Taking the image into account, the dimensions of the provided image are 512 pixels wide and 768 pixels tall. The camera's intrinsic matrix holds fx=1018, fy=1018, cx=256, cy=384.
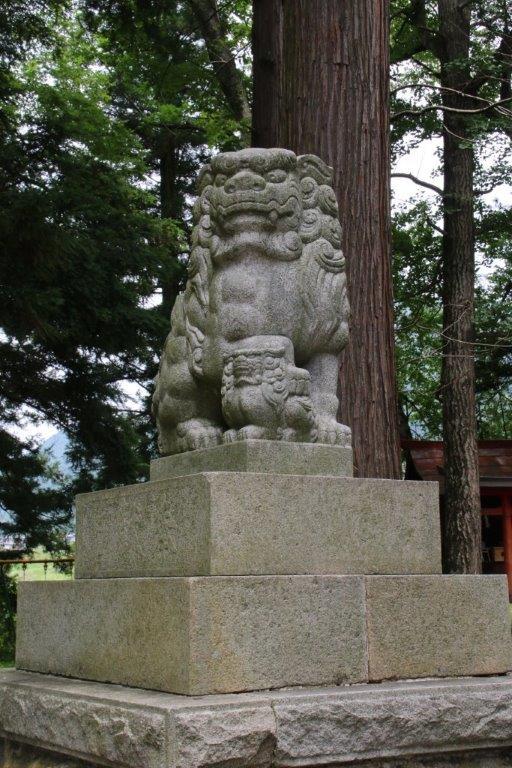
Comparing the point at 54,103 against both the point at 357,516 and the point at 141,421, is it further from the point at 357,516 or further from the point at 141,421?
the point at 357,516

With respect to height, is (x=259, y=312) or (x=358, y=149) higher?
(x=358, y=149)

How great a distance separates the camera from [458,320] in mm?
13602

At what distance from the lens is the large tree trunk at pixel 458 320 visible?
13.3m

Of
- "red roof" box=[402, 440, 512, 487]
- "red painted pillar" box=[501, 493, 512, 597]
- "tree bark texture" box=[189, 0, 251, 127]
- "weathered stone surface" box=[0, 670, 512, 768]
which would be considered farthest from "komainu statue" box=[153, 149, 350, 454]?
"red painted pillar" box=[501, 493, 512, 597]

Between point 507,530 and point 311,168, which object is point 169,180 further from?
point 311,168

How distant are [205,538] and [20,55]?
8.05 metres

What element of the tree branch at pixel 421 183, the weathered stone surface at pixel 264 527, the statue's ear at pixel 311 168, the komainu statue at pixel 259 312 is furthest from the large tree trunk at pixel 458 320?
the weathered stone surface at pixel 264 527

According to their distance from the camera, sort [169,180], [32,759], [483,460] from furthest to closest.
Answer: [169,180]
[483,460]
[32,759]

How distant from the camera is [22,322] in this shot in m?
9.84

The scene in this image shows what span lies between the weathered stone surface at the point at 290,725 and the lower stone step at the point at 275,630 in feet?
0.30

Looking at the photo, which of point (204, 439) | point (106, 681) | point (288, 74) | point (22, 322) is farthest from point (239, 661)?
point (22, 322)

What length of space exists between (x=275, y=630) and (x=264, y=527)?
1.25 ft

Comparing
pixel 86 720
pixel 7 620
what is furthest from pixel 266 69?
pixel 7 620

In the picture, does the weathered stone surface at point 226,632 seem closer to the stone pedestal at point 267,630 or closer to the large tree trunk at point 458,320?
the stone pedestal at point 267,630
